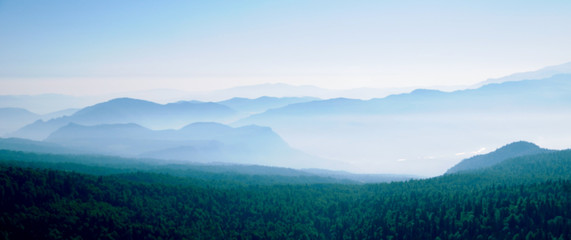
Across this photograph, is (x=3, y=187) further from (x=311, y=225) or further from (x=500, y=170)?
(x=500, y=170)

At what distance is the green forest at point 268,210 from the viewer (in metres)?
85.0

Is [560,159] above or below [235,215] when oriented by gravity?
above


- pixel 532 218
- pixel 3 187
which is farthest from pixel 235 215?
pixel 532 218

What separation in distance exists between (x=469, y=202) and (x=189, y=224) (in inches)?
2569

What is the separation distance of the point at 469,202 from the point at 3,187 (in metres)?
102

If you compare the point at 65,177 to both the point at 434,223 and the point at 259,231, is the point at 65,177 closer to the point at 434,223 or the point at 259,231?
the point at 259,231

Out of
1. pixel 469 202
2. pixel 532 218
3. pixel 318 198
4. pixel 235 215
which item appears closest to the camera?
pixel 532 218

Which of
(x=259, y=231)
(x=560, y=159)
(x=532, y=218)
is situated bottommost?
(x=259, y=231)

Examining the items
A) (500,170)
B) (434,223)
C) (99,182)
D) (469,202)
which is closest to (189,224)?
(99,182)

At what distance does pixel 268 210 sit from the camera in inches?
4542

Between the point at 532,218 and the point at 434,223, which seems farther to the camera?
the point at 434,223

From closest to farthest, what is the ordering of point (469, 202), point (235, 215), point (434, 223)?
1. point (434, 223)
2. point (469, 202)
3. point (235, 215)

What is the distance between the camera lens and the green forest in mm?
85000

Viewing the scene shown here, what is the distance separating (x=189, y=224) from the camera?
101 m
